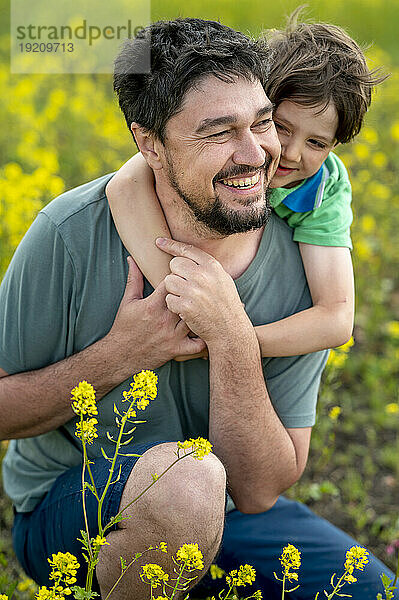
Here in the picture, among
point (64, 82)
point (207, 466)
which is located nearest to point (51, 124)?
point (64, 82)

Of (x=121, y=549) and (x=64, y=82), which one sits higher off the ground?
(x=64, y=82)

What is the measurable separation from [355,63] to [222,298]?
78 cm

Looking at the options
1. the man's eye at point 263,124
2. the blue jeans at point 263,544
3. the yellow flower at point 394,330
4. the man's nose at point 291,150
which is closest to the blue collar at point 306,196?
the man's nose at point 291,150

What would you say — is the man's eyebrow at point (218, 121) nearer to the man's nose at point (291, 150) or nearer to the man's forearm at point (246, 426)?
the man's nose at point (291, 150)

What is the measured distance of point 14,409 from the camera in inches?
90.7

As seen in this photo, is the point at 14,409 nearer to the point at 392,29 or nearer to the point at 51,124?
the point at 51,124

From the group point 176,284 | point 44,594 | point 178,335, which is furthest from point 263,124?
point 44,594

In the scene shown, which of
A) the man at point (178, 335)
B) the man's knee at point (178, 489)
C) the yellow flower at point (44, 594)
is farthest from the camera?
the man at point (178, 335)

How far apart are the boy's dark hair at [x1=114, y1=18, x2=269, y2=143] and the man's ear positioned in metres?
0.02

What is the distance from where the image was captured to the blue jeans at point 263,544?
236cm

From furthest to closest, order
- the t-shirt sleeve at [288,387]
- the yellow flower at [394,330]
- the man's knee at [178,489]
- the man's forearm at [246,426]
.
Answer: the yellow flower at [394,330] → the t-shirt sleeve at [288,387] → the man's forearm at [246,426] → the man's knee at [178,489]

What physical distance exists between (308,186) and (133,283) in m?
0.56

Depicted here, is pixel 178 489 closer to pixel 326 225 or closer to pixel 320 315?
pixel 320 315

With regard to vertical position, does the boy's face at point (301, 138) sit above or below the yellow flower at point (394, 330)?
above
